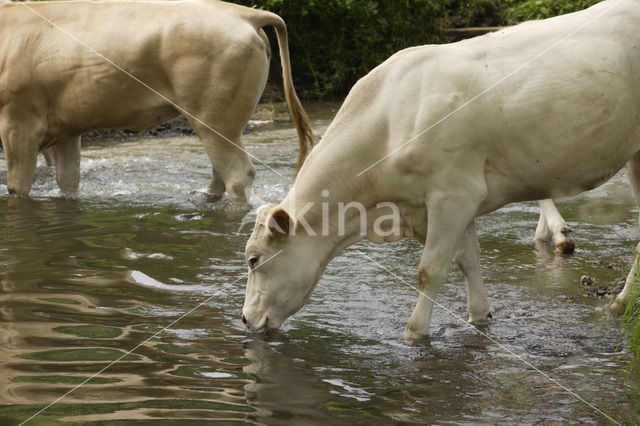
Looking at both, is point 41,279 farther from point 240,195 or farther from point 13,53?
point 13,53

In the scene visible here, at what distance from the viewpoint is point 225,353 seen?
4.98 meters

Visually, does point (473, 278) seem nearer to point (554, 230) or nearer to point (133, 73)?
point (554, 230)

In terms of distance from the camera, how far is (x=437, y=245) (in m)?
5.18

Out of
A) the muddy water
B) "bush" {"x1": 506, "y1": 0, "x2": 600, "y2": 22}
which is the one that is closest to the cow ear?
the muddy water

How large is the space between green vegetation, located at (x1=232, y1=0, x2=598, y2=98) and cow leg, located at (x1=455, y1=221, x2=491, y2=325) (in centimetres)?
1181

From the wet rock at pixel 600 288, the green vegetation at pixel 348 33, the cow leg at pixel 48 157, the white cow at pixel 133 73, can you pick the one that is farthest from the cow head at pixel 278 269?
the green vegetation at pixel 348 33

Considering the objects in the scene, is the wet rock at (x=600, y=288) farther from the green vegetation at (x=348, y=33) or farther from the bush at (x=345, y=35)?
the bush at (x=345, y=35)

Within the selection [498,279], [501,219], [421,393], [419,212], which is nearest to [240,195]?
[501,219]

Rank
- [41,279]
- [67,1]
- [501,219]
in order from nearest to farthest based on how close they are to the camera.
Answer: [41,279] → [501,219] → [67,1]

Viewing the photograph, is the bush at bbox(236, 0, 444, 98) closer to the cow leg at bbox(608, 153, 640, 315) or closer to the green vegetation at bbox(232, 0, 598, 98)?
the green vegetation at bbox(232, 0, 598, 98)

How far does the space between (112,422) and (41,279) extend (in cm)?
271

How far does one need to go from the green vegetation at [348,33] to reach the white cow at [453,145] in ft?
38.8

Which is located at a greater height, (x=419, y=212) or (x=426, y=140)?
(x=426, y=140)

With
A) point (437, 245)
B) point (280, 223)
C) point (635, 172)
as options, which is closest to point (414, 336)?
point (437, 245)
